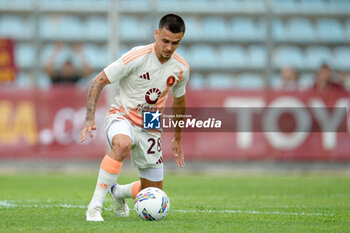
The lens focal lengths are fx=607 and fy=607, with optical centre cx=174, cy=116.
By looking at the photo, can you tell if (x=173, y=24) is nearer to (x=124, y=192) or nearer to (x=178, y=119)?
(x=178, y=119)

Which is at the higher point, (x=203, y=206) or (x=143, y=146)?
(x=143, y=146)

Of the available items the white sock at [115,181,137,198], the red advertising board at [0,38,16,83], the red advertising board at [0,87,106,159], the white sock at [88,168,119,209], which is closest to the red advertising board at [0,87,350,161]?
the red advertising board at [0,87,106,159]

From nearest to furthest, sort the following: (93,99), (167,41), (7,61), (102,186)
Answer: (102,186) → (93,99) → (167,41) → (7,61)

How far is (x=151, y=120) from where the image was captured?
20.6ft

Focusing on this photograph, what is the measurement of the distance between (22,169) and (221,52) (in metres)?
8.98

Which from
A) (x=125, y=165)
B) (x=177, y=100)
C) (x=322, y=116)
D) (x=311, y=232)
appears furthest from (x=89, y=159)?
(x=311, y=232)

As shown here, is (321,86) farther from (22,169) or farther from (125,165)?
(22,169)

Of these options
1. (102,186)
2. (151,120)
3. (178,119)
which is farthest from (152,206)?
(178,119)

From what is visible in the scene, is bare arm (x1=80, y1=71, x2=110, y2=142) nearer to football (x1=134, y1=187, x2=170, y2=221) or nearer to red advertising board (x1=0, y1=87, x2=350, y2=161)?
football (x1=134, y1=187, x2=170, y2=221)

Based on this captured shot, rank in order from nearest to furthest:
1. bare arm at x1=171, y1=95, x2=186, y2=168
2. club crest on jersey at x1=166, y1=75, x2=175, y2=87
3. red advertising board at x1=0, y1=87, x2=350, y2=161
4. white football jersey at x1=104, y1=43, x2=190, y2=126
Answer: white football jersey at x1=104, y1=43, x2=190, y2=126
club crest on jersey at x1=166, y1=75, x2=175, y2=87
bare arm at x1=171, y1=95, x2=186, y2=168
red advertising board at x1=0, y1=87, x2=350, y2=161

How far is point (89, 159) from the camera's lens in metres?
13.9

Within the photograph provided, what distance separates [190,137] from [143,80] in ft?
25.3

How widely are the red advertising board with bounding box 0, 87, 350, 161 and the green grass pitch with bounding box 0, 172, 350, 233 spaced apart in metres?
2.03

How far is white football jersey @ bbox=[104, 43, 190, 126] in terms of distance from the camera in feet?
20.3
